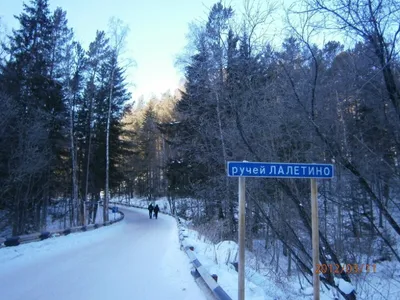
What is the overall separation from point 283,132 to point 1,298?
710 centimetres

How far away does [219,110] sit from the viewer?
494 inches

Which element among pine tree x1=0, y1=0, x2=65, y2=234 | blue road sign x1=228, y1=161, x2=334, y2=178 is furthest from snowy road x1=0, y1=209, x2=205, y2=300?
pine tree x1=0, y1=0, x2=65, y2=234

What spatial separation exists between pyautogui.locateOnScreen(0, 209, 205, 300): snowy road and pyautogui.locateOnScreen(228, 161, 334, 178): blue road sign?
107 inches

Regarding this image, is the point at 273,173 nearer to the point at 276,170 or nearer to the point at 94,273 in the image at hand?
the point at 276,170

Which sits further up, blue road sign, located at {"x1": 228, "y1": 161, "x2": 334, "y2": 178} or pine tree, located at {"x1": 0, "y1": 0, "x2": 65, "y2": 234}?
pine tree, located at {"x1": 0, "y1": 0, "x2": 65, "y2": 234}

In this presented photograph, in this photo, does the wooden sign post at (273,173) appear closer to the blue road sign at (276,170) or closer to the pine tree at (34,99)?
the blue road sign at (276,170)

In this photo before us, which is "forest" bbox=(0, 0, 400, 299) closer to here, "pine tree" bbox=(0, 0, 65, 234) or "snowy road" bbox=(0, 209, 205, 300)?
"pine tree" bbox=(0, 0, 65, 234)

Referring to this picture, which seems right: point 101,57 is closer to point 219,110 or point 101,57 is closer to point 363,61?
point 219,110

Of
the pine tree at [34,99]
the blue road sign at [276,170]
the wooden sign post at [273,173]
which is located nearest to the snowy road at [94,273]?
the wooden sign post at [273,173]

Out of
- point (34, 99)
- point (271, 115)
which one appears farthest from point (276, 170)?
point (34, 99)

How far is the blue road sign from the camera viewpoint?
13.6ft

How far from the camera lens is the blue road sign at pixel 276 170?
4.15 meters

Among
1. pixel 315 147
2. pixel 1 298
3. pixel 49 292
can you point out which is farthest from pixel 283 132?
pixel 1 298

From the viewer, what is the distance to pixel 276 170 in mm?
4215
